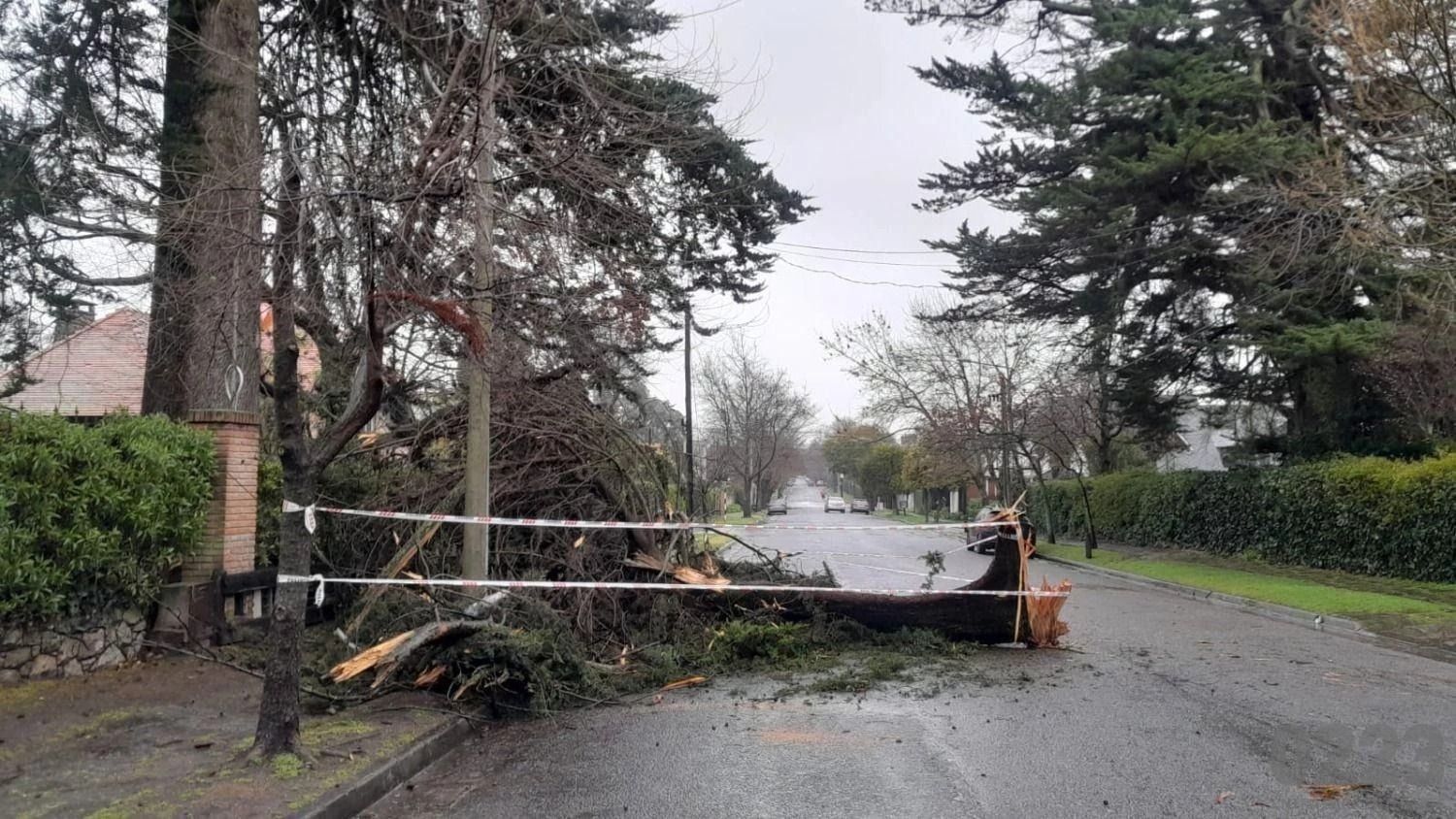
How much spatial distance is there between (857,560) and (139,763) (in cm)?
1768

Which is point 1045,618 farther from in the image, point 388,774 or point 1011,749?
point 388,774

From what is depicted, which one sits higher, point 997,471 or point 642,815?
point 997,471

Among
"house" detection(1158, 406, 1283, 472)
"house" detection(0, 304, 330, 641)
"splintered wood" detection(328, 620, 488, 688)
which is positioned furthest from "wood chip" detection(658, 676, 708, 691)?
"house" detection(1158, 406, 1283, 472)

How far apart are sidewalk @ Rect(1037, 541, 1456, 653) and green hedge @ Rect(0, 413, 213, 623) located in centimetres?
1379

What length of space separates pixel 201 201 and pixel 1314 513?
70.6 ft

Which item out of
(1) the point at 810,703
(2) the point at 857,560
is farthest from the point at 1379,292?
(1) the point at 810,703

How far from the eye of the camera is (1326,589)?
17.4m

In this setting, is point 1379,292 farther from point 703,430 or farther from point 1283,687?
point 703,430

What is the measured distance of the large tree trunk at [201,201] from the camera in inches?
309

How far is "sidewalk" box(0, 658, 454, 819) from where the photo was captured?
5.19 m

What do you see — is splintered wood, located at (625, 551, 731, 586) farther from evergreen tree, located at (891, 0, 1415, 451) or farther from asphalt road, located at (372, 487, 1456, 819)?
evergreen tree, located at (891, 0, 1415, 451)

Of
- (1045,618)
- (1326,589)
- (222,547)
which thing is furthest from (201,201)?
(1326,589)

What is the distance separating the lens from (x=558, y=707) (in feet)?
26.5

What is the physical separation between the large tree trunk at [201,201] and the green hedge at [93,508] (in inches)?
34.1
